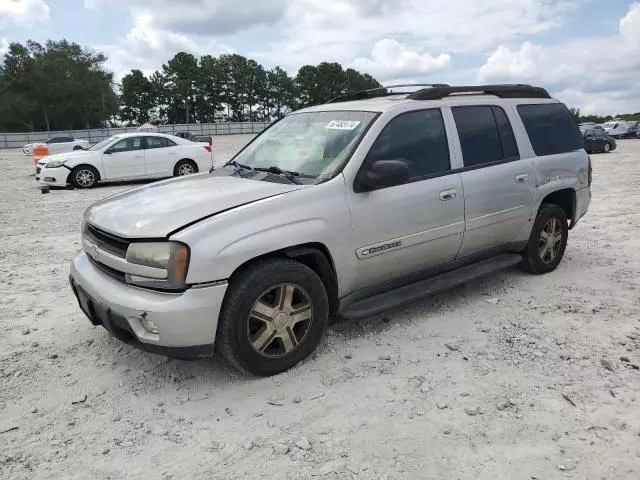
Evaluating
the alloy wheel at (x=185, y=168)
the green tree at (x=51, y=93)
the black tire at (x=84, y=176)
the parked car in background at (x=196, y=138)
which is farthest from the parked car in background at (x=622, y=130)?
the green tree at (x=51, y=93)

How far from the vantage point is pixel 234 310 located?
10.2ft

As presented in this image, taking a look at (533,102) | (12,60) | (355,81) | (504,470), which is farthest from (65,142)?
(355,81)

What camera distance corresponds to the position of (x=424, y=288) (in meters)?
4.13

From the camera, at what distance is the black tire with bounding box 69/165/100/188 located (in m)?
13.4

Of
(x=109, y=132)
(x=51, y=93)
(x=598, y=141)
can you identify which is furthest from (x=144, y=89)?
(x=598, y=141)

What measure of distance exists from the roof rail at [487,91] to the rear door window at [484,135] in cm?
19

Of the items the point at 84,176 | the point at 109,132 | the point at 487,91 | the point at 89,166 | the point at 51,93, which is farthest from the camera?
the point at 51,93

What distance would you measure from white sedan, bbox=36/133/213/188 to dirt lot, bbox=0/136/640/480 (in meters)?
9.44

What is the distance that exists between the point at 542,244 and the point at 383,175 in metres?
2.57

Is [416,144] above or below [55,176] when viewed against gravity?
above

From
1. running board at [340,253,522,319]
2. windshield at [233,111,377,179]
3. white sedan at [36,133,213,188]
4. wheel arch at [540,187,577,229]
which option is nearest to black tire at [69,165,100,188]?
white sedan at [36,133,213,188]

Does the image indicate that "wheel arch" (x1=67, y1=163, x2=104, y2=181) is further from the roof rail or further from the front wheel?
the roof rail

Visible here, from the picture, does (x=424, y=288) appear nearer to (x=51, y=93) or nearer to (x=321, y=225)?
(x=321, y=225)

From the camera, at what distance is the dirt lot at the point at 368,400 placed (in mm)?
2598
